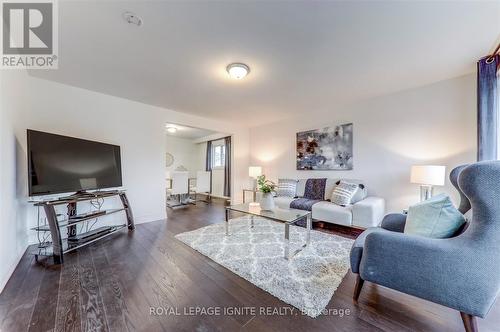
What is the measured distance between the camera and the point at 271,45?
1969 mm

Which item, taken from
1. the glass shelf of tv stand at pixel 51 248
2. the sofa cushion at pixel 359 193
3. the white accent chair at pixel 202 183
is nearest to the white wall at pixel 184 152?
the white accent chair at pixel 202 183

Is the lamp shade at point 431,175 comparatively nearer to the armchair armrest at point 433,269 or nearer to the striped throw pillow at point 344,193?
the striped throw pillow at point 344,193

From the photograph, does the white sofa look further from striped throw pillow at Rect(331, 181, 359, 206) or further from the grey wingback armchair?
the grey wingback armchair

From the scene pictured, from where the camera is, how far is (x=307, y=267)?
1960 mm

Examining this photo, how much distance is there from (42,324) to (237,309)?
4.29ft

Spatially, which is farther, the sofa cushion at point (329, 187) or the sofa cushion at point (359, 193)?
the sofa cushion at point (329, 187)

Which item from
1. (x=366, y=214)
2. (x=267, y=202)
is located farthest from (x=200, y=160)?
(x=366, y=214)

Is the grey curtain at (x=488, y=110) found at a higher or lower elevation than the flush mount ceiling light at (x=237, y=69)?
lower

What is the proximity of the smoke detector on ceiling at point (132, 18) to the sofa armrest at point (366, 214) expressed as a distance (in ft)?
11.4

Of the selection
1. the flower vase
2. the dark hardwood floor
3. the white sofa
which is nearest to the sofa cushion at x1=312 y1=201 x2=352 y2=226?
the white sofa

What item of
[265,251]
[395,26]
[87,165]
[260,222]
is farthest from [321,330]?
[87,165]

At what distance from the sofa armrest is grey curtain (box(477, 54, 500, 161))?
4.27 ft

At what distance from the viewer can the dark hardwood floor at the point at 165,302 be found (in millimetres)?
1269

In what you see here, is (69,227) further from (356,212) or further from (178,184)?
(356,212)
